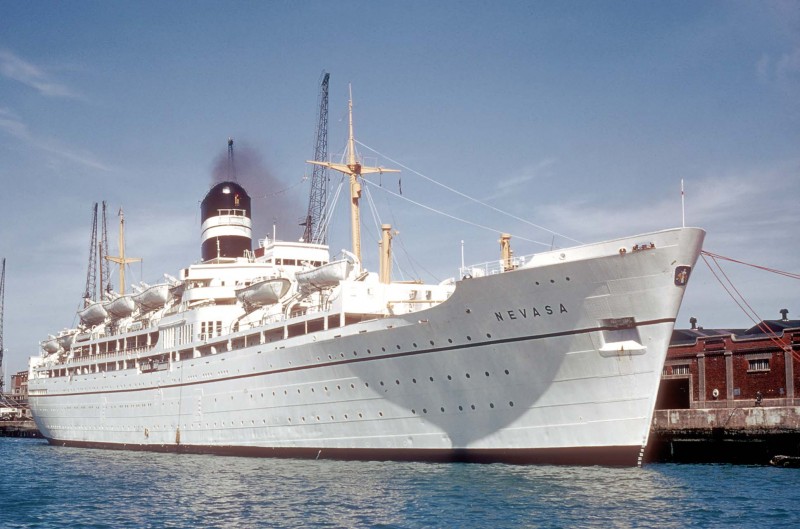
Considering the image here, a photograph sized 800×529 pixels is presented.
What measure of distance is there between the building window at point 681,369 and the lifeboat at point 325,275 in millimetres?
21319

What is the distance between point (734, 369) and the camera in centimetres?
3894

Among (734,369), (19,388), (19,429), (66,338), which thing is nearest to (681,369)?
(734,369)

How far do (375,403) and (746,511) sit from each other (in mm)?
11912

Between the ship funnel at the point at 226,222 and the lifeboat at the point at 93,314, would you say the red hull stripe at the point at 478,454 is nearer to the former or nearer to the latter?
the ship funnel at the point at 226,222

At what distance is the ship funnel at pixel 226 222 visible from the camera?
4191cm

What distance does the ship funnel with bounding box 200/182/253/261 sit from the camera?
4191 centimetres

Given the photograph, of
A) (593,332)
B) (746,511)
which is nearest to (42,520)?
(593,332)

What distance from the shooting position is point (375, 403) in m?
26.1

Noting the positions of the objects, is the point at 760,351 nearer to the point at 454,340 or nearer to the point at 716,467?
the point at 716,467

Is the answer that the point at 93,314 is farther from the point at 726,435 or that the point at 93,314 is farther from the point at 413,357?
the point at 726,435

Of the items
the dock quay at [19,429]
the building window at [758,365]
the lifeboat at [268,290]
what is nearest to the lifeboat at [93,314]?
the lifeboat at [268,290]

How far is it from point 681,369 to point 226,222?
25.3m

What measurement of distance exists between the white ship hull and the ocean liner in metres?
0.04

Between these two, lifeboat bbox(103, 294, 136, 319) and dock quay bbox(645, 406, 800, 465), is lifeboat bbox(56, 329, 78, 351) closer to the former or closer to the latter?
lifeboat bbox(103, 294, 136, 319)
